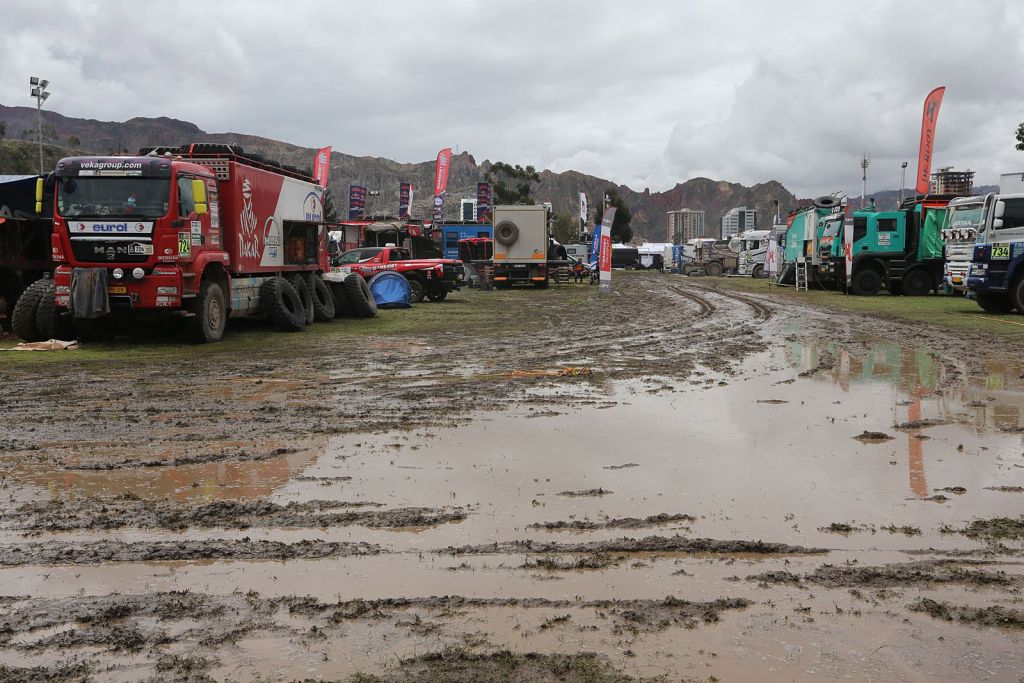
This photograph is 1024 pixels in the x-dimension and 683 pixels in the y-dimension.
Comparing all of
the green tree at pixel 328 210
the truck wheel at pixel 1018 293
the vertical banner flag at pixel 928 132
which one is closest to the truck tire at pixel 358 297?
the green tree at pixel 328 210

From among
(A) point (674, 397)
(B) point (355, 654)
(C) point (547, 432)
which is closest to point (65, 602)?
(B) point (355, 654)

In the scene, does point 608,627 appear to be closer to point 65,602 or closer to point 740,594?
point 740,594

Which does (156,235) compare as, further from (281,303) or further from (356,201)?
(356,201)

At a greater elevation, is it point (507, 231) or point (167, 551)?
point (507, 231)

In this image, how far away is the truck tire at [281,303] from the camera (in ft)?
50.9

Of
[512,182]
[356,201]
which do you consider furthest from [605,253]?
[512,182]

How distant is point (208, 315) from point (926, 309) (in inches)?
666

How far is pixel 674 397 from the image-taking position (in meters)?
8.68

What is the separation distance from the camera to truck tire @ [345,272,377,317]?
1873cm

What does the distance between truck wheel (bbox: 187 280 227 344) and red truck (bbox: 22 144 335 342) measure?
0.02m

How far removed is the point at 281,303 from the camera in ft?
51.0

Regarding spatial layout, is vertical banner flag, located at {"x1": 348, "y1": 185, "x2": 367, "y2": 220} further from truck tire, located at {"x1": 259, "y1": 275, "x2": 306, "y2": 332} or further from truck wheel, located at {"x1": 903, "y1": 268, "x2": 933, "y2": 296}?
truck tire, located at {"x1": 259, "y1": 275, "x2": 306, "y2": 332}

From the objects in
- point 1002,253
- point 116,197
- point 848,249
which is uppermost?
point 116,197

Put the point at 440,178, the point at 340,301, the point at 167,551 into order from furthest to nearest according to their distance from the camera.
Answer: the point at 440,178 < the point at 340,301 < the point at 167,551
